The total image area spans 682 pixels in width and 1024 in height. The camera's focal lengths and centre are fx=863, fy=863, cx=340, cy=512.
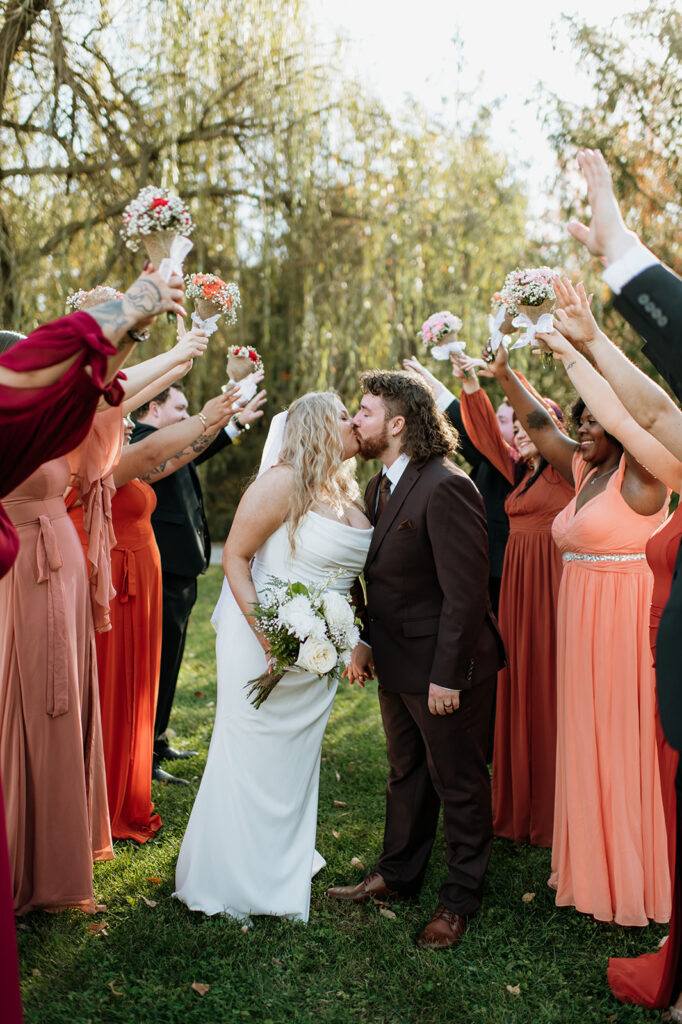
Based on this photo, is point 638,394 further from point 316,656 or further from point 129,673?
point 129,673

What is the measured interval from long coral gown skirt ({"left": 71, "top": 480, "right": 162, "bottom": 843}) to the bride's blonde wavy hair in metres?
1.41

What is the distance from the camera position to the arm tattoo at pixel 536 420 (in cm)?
482

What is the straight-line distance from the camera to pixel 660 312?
7.66ft

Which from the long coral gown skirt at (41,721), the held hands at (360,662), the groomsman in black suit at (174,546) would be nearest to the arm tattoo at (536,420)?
the held hands at (360,662)

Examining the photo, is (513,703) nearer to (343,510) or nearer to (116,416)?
(343,510)

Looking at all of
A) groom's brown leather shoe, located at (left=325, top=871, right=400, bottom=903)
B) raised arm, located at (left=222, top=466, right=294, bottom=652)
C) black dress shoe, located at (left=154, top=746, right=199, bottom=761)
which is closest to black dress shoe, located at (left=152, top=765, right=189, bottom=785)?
black dress shoe, located at (left=154, top=746, right=199, bottom=761)

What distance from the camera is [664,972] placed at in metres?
3.24

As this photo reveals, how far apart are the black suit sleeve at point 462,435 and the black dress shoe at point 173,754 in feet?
9.79

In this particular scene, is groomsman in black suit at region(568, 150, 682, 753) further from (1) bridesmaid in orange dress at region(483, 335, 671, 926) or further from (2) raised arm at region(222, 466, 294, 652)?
(2) raised arm at region(222, 466, 294, 652)

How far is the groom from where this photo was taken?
12.6 ft

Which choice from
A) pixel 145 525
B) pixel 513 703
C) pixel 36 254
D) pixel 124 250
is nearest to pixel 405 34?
pixel 124 250

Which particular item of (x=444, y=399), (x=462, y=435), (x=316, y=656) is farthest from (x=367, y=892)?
(x=462, y=435)

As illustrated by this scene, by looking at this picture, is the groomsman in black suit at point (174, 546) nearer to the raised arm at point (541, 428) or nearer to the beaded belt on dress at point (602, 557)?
the raised arm at point (541, 428)

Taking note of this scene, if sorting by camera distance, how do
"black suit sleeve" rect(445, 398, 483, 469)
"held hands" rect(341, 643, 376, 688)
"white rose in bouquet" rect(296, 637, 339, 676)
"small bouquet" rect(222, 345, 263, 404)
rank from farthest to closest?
"black suit sleeve" rect(445, 398, 483, 469)
"small bouquet" rect(222, 345, 263, 404)
"held hands" rect(341, 643, 376, 688)
"white rose in bouquet" rect(296, 637, 339, 676)
